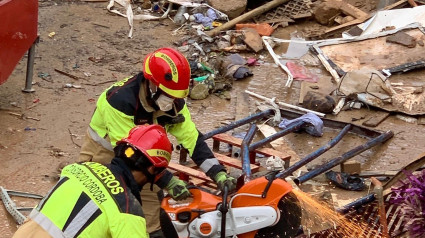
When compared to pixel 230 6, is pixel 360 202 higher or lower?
higher

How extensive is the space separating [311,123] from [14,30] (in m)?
3.73

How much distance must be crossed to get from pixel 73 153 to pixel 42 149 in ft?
1.20

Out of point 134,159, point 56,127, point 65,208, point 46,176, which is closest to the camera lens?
point 65,208

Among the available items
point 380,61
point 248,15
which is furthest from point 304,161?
point 248,15

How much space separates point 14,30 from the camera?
8266mm

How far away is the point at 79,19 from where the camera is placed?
11750mm

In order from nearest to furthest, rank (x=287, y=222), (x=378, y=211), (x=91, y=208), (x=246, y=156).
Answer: (x=91, y=208), (x=287, y=222), (x=378, y=211), (x=246, y=156)

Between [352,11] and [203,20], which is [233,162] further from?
[352,11]

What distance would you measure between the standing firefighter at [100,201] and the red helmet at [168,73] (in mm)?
1154

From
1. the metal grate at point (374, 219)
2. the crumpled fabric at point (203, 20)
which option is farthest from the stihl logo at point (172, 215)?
the crumpled fabric at point (203, 20)

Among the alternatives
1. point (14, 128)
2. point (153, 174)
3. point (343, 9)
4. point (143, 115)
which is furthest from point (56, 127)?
point (343, 9)

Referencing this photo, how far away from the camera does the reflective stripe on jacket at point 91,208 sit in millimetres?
3654

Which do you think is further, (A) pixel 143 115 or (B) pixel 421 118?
(B) pixel 421 118

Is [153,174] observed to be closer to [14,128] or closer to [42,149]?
[42,149]
